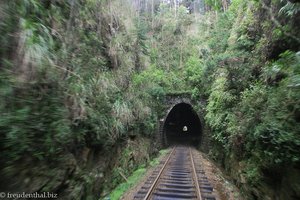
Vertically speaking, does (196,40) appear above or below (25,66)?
above

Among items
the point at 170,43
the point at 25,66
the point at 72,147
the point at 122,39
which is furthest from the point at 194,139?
the point at 25,66

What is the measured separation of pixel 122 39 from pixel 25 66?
791 cm

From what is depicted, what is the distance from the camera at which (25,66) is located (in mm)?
4531

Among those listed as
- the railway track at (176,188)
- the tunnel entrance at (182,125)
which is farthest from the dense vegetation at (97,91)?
the tunnel entrance at (182,125)

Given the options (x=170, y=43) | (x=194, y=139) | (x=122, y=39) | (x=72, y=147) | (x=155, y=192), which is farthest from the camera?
(x=170, y=43)

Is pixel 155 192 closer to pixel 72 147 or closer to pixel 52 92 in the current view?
pixel 72 147

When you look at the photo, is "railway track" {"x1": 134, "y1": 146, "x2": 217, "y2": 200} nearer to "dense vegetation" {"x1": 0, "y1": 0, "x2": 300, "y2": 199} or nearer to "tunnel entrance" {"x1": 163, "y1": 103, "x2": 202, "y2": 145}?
"dense vegetation" {"x1": 0, "y1": 0, "x2": 300, "y2": 199}

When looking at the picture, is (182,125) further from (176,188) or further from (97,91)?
(97,91)

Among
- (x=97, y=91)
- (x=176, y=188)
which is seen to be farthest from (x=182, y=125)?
(x=97, y=91)

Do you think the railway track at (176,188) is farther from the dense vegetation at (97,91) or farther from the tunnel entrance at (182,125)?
the tunnel entrance at (182,125)

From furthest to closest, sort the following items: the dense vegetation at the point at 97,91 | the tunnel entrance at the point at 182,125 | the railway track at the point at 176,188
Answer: the tunnel entrance at the point at 182,125 → the railway track at the point at 176,188 → the dense vegetation at the point at 97,91

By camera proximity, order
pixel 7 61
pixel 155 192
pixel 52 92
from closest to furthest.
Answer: pixel 7 61 → pixel 52 92 → pixel 155 192

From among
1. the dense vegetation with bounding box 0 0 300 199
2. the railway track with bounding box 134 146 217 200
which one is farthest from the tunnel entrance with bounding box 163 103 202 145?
the railway track with bounding box 134 146 217 200

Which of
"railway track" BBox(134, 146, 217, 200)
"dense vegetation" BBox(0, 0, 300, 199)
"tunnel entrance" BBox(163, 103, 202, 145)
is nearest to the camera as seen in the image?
"dense vegetation" BBox(0, 0, 300, 199)
